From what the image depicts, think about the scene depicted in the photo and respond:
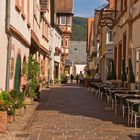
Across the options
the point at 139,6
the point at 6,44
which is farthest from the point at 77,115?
the point at 139,6

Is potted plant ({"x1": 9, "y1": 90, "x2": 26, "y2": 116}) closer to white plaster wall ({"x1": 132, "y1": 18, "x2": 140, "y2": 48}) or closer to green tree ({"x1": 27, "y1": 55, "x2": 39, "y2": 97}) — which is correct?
green tree ({"x1": 27, "y1": 55, "x2": 39, "y2": 97})

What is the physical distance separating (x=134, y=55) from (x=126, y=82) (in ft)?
5.02

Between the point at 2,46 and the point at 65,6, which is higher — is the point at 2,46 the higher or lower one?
the lower one

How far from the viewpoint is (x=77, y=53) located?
100062 mm

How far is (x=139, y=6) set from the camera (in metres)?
20.5

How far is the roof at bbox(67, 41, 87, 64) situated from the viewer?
98.2m

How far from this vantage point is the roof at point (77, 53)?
98188mm

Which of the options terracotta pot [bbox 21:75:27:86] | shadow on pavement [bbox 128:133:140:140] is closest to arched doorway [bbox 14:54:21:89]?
terracotta pot [bbox 21:75:27:86]

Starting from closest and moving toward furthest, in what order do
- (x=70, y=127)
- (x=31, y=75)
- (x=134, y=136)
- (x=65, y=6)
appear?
(x=134, y=136) < (x=70, y=127) < (x=31, y=75) < (x=65, y=6)

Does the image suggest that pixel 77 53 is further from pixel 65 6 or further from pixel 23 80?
pixel 23 80

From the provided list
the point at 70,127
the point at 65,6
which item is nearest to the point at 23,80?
the point at 70,127

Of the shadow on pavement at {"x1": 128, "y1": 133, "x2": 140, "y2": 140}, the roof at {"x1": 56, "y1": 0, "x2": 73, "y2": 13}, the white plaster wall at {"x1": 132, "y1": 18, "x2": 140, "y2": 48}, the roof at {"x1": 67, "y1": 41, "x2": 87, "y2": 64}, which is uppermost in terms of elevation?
the roof at {"x1": 56, "y1": 0, "x2": 73, "y2": 13}

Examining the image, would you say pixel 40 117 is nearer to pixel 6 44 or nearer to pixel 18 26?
pixel 6 44

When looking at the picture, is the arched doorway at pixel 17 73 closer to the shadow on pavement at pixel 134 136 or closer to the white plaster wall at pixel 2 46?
the white plaster wall at pixel 2 46
